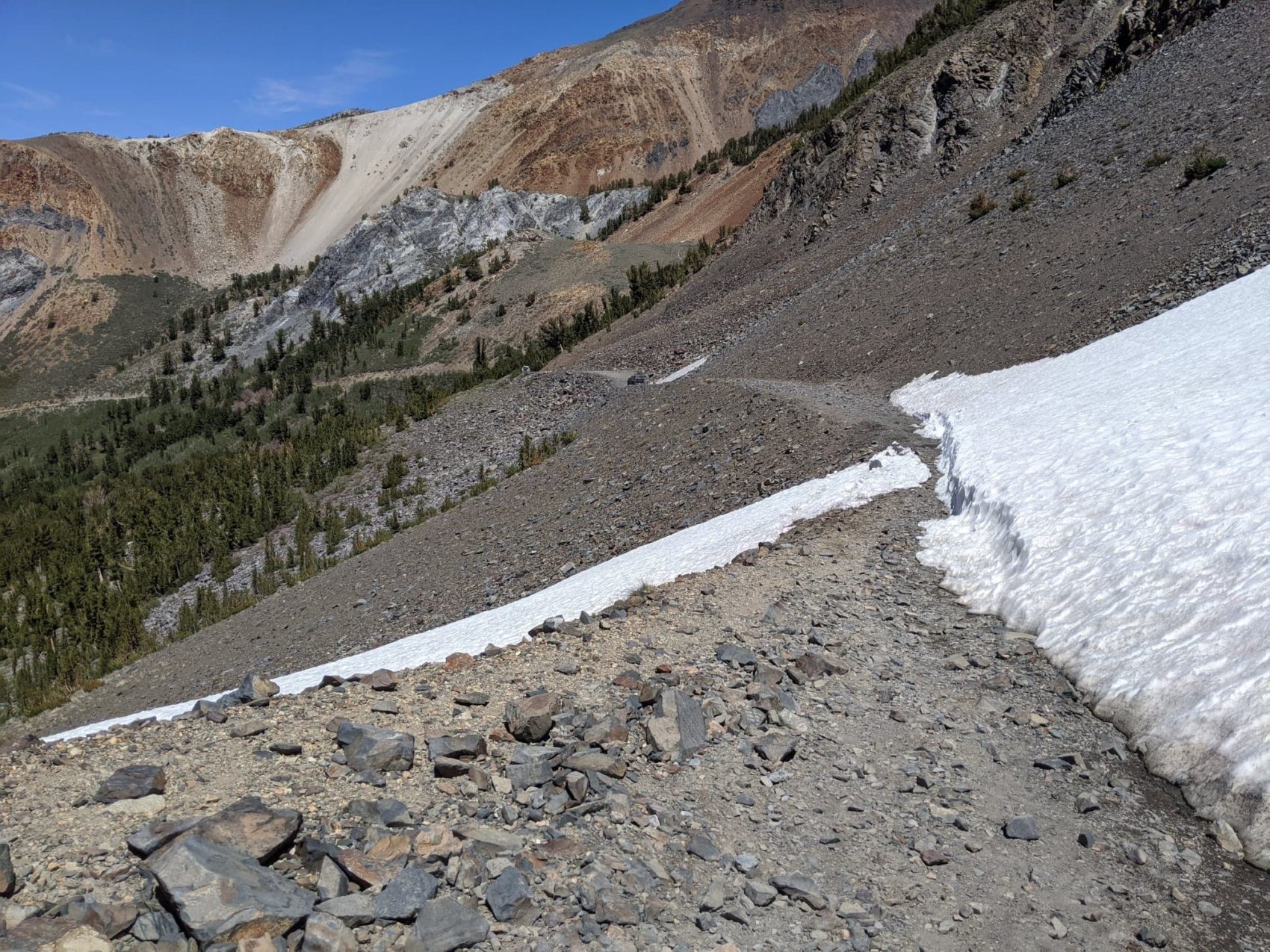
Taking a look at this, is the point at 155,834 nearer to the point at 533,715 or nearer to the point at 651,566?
the point at 533,715

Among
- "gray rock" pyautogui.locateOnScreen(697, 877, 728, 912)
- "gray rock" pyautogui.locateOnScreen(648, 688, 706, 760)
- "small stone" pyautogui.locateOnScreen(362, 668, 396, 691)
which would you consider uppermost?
"small stone" pyautogui.locateOnScreen(362, 668, 396, 691)

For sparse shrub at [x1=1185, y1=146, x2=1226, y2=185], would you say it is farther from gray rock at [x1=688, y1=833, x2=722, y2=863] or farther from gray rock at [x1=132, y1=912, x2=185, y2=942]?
gray rock at [x1=132, y1=912, x2=185, y2=942]

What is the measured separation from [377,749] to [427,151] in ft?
324

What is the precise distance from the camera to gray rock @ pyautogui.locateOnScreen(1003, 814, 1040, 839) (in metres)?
4.70

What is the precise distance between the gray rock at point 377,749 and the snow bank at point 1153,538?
4.58 m

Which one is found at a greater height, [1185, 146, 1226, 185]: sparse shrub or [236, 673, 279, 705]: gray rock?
[1185, 146, 1226, 185]: sparse shrub

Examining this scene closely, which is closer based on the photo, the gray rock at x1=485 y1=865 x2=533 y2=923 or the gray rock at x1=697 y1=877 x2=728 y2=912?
the gray rock at x1=485 y1=865 x2=533 y2=923

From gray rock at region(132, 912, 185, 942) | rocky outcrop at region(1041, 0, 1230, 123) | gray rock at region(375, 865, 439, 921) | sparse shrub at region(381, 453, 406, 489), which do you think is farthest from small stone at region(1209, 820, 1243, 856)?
rocky outcrop at region(1041, 0, 1230, 123)

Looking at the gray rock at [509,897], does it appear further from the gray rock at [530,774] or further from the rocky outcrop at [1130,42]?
the rocky outcrop at [1130,42]

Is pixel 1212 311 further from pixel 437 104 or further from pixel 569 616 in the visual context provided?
pixel 437 104

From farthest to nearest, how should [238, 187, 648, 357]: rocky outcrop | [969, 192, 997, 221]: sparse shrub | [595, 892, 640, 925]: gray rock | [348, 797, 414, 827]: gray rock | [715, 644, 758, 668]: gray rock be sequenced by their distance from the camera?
1. [238, 187, 648, 357]: rocky outcrop
2. [969, 192, 997, 221]: sparse shrub
3. [715, 644, 758, 668]: gray rock
4. [348, 797, 414, 827]: gray rock
5. [595, 892, 640, 925]: gray rock

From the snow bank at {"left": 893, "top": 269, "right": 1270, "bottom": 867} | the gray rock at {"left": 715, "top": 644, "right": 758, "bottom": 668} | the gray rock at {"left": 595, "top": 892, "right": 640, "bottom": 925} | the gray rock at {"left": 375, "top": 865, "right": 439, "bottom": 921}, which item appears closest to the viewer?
the gray rock at {"left": 375, "top": 865, "right": 439, "bottom": 921}

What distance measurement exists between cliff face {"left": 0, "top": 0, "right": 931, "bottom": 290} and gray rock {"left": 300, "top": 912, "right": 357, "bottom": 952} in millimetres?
84058

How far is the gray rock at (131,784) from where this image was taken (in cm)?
445
